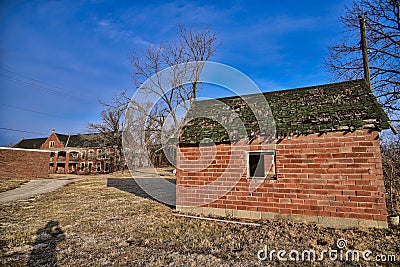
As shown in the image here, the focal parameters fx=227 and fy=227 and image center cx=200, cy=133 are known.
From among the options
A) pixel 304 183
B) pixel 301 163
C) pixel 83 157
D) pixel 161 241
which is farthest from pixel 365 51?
pixel 83 157

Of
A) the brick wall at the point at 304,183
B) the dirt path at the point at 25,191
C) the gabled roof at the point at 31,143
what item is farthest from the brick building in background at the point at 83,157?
the brick wall at the point at 304,183

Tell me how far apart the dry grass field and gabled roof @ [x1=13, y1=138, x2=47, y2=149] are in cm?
5333

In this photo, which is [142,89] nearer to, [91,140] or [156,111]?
[156,111]

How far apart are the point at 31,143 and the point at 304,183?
6434 centimetres

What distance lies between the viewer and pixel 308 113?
7.65 m

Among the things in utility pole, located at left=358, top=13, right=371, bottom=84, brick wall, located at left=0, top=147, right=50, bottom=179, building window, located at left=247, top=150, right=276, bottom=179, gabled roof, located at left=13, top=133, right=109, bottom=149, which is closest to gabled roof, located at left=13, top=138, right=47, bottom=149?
gabled roof, located at left=13, top=133, right=109, bottom=149

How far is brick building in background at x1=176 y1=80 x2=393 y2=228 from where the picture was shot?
6445mm

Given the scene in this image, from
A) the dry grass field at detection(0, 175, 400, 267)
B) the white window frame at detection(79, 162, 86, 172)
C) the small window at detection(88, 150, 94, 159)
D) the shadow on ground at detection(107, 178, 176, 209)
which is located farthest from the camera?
the small window at detection(88, 150, 94, 159)

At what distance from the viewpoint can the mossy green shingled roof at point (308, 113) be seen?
6723mm

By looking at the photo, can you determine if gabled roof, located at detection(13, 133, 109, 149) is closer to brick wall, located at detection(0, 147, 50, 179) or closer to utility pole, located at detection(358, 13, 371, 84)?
brick wall, located at detection(0, 147, 50, 179)

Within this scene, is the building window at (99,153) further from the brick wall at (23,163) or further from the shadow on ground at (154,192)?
the shadow on ground at (154,192)

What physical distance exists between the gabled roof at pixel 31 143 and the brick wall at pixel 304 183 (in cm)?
5704

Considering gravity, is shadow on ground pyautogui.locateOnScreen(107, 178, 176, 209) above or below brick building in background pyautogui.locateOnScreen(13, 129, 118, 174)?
below

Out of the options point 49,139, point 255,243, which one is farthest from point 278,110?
point 49,139
